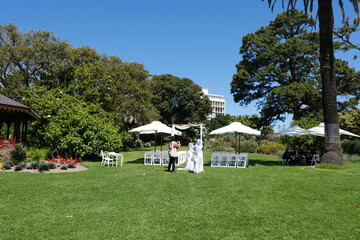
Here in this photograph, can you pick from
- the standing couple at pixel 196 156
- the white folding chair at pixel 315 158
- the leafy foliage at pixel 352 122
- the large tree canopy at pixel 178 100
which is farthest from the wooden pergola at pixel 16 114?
the large tree canopy at pixel 178 100

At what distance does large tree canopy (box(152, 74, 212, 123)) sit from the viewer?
58.4 metres

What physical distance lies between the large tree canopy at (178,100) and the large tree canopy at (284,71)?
64.6 feet

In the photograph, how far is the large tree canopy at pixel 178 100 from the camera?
58.4 m

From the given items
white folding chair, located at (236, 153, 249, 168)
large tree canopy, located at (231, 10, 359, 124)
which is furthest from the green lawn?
large tree canopy, located at (231, 10, 359, 124)

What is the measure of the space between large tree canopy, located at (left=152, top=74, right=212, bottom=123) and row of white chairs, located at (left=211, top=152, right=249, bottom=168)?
132 feet

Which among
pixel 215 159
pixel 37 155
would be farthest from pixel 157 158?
pixel 37 155

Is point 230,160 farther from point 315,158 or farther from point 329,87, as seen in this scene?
point 329,87

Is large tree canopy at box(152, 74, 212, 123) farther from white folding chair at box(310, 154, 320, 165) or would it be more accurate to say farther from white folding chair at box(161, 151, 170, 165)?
white folding chair at box(310, 154, 320, 165)

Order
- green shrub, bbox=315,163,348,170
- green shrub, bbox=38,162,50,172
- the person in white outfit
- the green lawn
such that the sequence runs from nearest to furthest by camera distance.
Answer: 1. the green lawn
2. green shrub, bbox=38,162,50,172
3. the person in white outfit
4. green shrub, bbox=315,163,348,170

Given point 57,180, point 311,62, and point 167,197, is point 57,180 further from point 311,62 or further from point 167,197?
point 311,62

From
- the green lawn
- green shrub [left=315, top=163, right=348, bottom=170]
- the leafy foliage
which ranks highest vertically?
the leafy foliage

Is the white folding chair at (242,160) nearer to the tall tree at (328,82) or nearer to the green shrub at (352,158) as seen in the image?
the tall tree at (328,82)

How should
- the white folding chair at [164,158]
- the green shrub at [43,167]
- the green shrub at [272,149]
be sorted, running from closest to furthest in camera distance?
the green shrub at [43,167] < the white folding chair at [164,158] < the green shrub at [272,149]

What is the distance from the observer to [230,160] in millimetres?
17094
